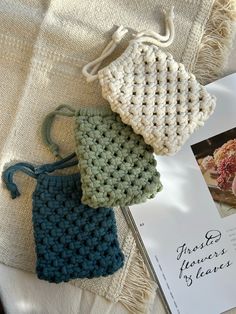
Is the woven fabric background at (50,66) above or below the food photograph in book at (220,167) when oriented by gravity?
above

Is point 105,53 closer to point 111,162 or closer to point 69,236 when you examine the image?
point 111,162

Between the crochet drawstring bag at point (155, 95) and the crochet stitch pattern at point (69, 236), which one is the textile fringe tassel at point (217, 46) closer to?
the crochet drawstring bag at point (155, 95)

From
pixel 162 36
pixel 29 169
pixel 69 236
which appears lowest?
pixel 69 236

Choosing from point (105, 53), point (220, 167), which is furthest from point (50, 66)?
point (220, 167)

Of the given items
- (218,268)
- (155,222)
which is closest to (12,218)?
(155,222)

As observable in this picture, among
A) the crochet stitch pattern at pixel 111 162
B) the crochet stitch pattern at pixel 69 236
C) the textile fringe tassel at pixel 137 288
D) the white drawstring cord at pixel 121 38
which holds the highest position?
the white drawstring cord at pixel 121 38

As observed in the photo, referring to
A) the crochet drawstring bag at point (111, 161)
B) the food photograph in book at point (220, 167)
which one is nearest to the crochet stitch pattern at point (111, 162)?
the crochet drawstring bag at point (111, 161)
